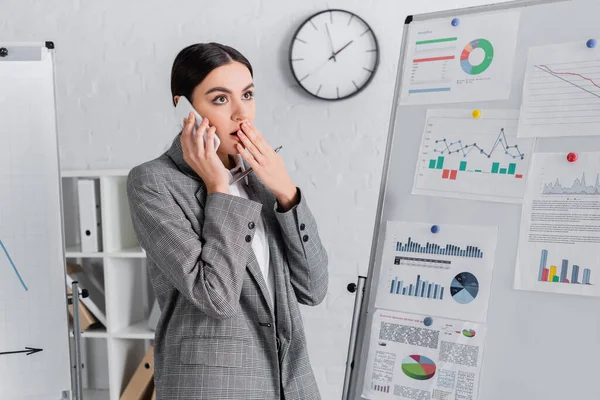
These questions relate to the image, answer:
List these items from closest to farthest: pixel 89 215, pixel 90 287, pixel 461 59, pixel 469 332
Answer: pixel 469 332, pixel 461 59, pixel 89 215, pixel 90 287

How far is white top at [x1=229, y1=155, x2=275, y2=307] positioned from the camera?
1.45 metres

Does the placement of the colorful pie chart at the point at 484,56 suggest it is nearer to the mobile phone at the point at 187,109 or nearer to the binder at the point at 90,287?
the mobile phone at the point at 187,109

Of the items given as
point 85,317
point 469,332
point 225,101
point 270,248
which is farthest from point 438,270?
point 85,317

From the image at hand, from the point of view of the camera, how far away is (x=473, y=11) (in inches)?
59.3

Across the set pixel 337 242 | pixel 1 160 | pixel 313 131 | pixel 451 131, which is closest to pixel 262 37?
pixel 313 131

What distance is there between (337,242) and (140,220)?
1.30 metres

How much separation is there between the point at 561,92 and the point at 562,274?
0.38 m

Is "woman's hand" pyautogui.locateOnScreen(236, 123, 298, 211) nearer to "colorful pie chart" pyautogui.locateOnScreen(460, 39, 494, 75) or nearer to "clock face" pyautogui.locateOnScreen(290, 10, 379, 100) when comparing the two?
"colorful pie chart" pyautogui.locateOnScreen(460, 39, 494, 75)

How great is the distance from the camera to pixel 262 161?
1410mm

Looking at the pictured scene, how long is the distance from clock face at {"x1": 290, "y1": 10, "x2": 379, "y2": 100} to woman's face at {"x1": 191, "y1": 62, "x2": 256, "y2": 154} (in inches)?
43.3

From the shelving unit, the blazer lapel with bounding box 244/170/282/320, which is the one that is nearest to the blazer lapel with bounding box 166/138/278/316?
the blazer lapel with bounding box 244/170/282/320

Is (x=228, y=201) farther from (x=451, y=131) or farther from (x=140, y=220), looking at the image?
(x=451, y=131)

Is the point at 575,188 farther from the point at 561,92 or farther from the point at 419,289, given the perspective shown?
the point at 419,289

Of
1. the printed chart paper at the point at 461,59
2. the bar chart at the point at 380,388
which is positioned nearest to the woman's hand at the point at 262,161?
the printed chart paper at the point at 461,59
